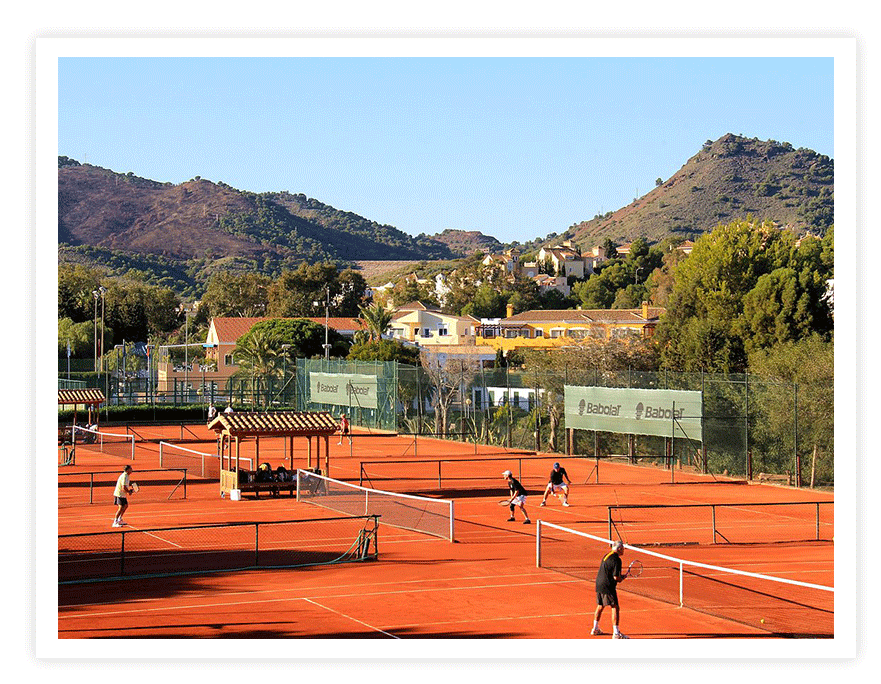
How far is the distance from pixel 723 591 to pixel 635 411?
892 inches

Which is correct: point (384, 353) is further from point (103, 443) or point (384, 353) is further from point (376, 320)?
point (103, 443)

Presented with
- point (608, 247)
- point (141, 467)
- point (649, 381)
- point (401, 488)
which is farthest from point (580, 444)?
point (608, 247)

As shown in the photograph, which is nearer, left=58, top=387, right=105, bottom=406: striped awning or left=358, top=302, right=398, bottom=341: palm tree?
left=58, top=387, right=105, bottom=406: striped awning

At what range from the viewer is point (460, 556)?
2298 centimetres

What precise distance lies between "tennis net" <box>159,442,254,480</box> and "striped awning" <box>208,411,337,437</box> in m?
3.14

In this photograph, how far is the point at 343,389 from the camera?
62.8 meters

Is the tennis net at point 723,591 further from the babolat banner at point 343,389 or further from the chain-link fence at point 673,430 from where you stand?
the babolat banner at point 343,389

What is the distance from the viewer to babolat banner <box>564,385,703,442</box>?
3956 cm

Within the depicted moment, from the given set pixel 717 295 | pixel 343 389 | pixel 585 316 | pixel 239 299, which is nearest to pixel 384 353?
pixel 343 389

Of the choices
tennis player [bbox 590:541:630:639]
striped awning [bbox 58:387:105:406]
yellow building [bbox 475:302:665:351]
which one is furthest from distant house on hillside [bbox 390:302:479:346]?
tennis player [bbox 590:541:630:639]

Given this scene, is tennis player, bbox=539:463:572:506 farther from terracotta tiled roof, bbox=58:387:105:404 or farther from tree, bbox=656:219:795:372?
tree, bbox=656:219:795:372

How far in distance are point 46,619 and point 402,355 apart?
63612 millimetres
